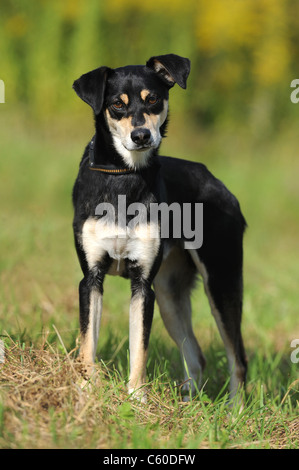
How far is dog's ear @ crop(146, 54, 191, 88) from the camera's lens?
13.2 ft

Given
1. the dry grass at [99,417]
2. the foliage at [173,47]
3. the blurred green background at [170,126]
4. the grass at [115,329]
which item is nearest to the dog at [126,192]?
the dry grass at [99,417]

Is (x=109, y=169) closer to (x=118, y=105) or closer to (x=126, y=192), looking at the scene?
(x=126, y=192)

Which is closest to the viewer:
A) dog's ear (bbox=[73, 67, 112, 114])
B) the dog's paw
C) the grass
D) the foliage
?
the grass

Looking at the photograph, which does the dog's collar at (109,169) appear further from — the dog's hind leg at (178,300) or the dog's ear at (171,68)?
the dog's hind leg at (178,300)

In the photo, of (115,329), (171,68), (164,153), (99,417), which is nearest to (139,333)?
(99,417)

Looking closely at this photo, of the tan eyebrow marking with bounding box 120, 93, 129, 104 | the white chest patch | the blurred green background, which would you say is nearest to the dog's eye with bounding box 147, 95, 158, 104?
the tan eyebrow marking with bounding box 120, 93, 129, 104

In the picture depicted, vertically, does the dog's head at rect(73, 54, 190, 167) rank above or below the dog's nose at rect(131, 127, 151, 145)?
above

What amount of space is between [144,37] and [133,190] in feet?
48.7

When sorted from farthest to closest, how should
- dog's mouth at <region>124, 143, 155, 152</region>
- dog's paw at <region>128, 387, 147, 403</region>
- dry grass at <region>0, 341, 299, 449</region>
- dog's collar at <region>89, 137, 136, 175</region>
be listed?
dog's collar at <region>89, 137, 136, 175</region> < dog's mouth at <region>124, 143, 155, 152</region> < dog's paw at <region>128, 387, 147, 403</region> < dry grass at <region>0, 341, 299, 449</region>

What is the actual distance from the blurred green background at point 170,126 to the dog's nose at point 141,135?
192cm

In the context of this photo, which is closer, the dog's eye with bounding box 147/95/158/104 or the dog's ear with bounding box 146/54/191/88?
the dog's eye with bounding box 147/95/158/104

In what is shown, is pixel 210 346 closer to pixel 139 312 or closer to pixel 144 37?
pixel 139 312

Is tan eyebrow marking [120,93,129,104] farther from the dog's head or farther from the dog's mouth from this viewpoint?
the dog's mouth

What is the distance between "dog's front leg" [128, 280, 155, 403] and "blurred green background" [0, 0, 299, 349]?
1404 millimetres
